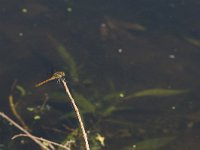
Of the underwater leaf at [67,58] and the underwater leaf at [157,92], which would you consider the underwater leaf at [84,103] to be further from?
the underwater leaf at [157,92]

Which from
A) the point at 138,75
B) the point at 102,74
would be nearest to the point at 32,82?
the point at 102,74

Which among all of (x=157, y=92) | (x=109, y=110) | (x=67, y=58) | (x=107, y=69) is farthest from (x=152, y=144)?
(x=67, y=58)

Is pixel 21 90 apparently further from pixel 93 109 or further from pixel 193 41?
pixel 193 41

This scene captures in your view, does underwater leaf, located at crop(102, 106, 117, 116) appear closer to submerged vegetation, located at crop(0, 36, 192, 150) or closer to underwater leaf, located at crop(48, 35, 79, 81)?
submerged vegetation, located at crop(0, 36, 192, 150)

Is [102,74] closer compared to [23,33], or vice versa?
[102,74]

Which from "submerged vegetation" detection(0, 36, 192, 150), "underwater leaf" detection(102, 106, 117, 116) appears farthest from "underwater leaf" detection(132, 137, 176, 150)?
"underwater leaf" detection(102, 106, 117, 116)

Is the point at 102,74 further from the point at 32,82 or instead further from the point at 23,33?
the point at 23,33

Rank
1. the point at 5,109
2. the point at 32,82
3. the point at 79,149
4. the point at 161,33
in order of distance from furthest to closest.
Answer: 1. the point at 161,33
2. the point at 32,82
3. the point at 5,109
4. the point at 79,149
